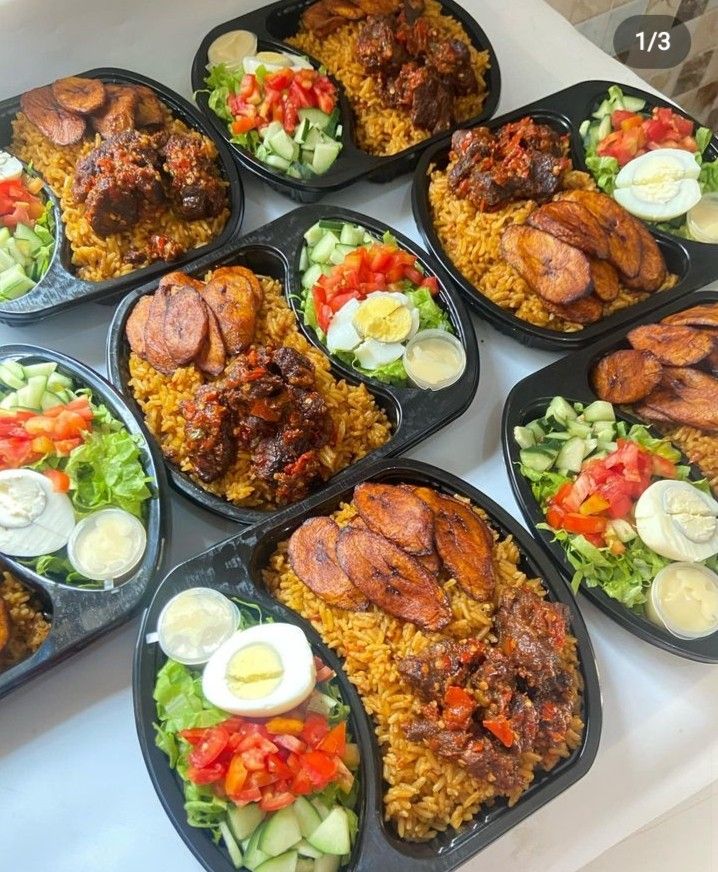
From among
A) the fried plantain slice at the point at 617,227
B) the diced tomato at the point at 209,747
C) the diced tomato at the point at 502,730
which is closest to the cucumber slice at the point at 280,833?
the diced tomato at the point at 209,747

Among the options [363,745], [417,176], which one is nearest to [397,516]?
[363,745]

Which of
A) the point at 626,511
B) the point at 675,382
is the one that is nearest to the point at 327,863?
the point at 626,511

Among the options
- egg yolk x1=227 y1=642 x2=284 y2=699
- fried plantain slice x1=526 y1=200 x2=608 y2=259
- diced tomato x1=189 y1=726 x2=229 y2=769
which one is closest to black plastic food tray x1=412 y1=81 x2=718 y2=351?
fried plantain slice x1=526 y1=200 x2=608 y2=259

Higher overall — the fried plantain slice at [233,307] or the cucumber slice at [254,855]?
the fried plantain slice at [233,307]

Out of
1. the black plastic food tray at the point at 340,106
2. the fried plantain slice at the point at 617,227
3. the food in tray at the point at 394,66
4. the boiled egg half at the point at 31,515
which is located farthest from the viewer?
the food in tray at the point at 394,66

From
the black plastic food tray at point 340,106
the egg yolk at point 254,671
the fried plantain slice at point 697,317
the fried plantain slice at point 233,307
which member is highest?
the black plastic food tray at point 340,106

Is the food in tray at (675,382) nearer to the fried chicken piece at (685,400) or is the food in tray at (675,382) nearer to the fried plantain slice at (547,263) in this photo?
the fried chicken piece at (685,400)

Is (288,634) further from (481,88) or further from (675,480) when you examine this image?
(481,88)
